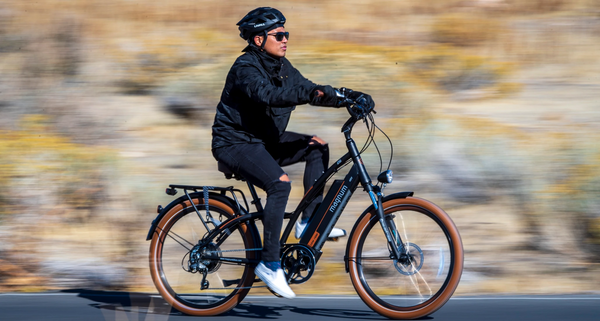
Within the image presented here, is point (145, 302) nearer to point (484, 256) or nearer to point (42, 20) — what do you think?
point (484, 256)

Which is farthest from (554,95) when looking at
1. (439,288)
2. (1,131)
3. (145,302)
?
(1,131)

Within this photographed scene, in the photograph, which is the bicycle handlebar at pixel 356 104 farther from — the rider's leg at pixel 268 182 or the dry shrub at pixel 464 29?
the dry shrub at pixel 464 29

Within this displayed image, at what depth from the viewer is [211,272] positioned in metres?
5.40

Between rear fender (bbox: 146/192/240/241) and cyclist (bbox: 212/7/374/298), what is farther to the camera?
rear fender (bbox: 146/192/240/241)

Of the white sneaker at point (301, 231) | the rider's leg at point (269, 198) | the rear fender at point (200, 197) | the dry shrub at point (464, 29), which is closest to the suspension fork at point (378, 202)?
the white sneaker at point (301, 231)

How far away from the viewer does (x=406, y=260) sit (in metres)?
4.99

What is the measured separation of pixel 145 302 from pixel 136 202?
5.82ft

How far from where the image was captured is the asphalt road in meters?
5.24

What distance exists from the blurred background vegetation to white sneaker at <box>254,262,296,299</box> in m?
Answer: 1.25

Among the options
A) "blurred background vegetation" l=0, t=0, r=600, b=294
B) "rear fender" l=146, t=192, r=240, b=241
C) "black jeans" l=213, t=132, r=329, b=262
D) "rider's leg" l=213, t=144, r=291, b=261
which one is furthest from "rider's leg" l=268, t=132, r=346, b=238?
"blurred background vegetation" l=0, t=0, r=600, b=294

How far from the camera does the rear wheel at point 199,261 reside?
5301 mm

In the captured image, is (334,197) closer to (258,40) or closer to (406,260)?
(406,260)

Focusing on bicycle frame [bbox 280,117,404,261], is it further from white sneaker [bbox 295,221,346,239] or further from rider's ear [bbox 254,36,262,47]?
rider's ear [bbox 254,36,262,47]

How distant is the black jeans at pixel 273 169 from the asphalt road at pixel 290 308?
634 millimetres
